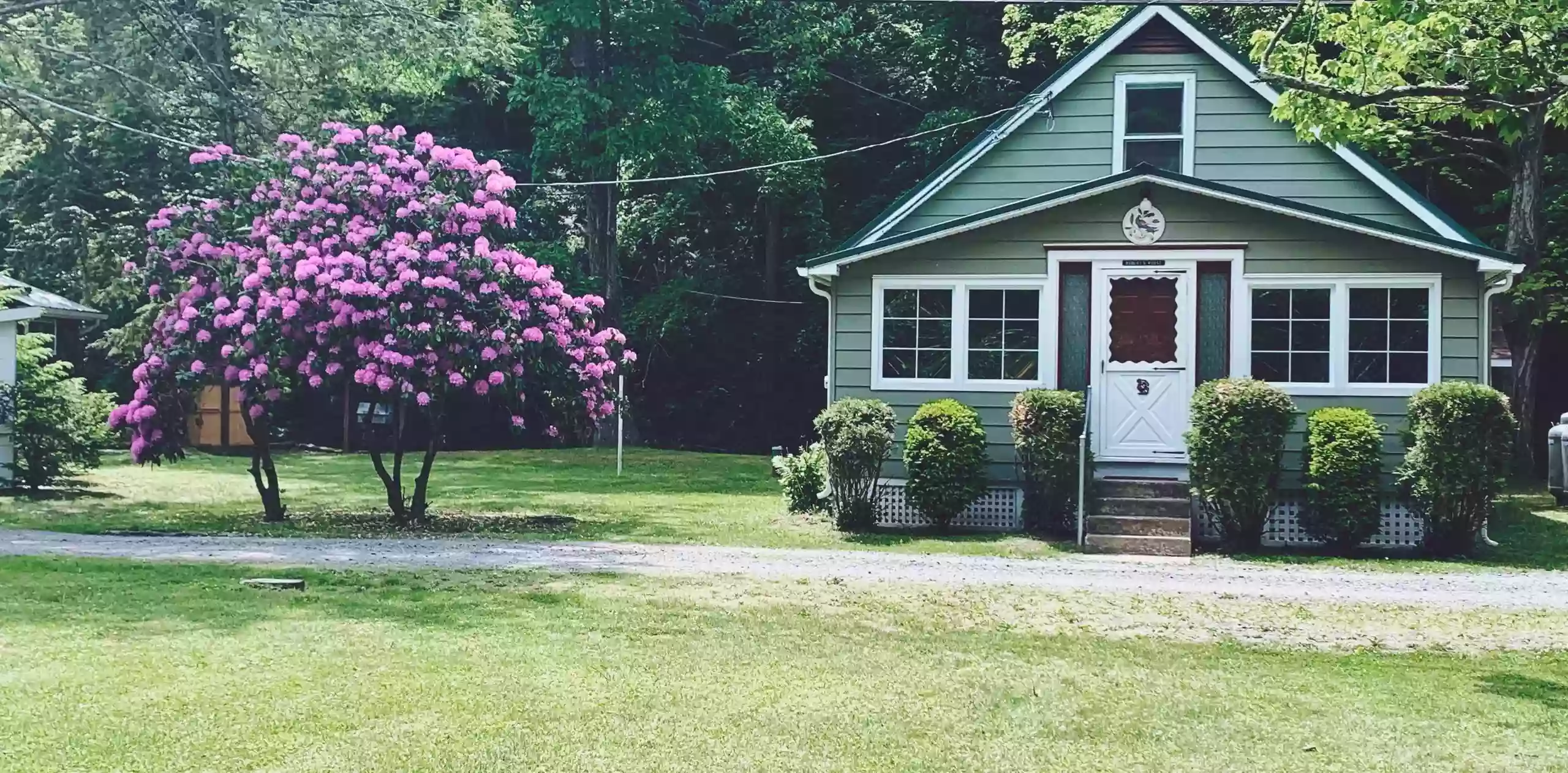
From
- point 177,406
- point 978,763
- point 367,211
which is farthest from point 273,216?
point 978,763

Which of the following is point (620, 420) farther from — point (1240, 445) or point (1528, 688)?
point (1528, 688)

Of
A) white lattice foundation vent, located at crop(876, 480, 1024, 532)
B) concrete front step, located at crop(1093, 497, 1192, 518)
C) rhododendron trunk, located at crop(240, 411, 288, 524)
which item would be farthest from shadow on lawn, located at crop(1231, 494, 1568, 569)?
rhododendron trunk, located at crop(240, 411, 288, 524)

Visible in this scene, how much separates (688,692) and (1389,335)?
34.5ft

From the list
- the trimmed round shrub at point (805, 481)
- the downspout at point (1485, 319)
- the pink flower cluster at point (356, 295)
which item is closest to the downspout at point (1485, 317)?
the downspout at point (1485, 319)

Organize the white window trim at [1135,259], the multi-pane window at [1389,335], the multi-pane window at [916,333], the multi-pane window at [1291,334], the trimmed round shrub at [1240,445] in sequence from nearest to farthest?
1. the trimmed round shrub at [1240,445]
2. the multi-pane window at [1389,335]
3. the multi-pane window at [1291,334]
4. the white window trim at [1135,259]
5. the multi-pane window at [916,333]

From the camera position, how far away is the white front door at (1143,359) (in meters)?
15.5

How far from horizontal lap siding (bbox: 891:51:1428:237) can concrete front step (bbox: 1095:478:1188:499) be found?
4063mm

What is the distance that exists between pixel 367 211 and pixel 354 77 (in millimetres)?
6768

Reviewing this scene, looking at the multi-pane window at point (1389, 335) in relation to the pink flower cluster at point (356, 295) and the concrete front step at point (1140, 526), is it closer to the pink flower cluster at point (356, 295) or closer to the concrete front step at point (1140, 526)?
the concrete front step at point (1140, 526)

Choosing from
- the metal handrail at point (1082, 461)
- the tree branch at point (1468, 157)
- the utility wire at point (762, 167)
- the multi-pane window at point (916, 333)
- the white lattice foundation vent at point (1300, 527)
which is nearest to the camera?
the metal handrail at point (1082, 461)

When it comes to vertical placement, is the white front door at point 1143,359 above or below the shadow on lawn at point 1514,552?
above

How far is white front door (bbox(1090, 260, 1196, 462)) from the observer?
609 inches

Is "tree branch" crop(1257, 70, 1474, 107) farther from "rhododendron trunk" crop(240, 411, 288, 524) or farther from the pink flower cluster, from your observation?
"rhododendron trunk" crop(240, 411, 288, 524)

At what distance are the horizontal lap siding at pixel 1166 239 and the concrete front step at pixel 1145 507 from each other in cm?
136
